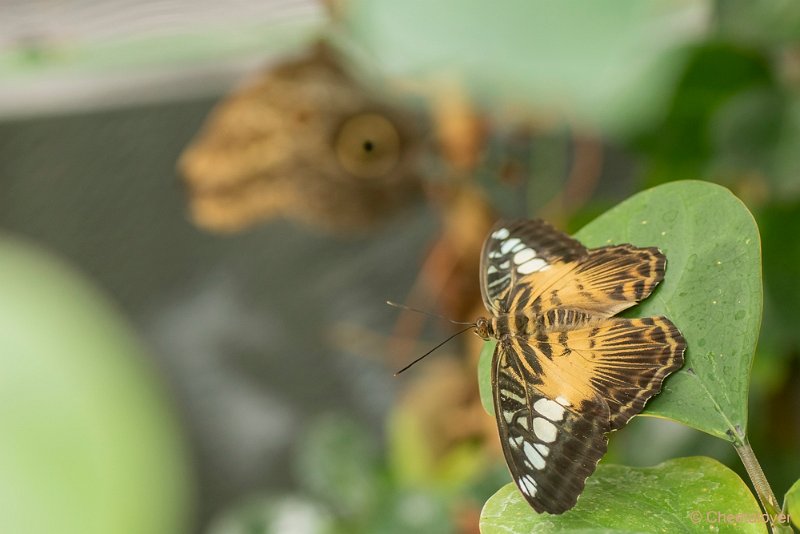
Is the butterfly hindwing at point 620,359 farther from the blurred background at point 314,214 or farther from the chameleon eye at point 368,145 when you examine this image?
the chameleon eye at point 368,145

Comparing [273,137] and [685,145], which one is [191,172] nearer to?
[273,137]

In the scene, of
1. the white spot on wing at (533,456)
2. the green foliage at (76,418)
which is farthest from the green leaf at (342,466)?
the white spot on wing at (533,456)

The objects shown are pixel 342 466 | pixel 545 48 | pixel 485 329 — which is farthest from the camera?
pixel 342 466

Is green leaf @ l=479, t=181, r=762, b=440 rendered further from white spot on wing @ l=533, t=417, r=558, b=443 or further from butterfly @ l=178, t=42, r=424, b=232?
butterfly @ l=178, t=42, r=424, b=232

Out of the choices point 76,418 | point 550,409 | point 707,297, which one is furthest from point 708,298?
point 76,418

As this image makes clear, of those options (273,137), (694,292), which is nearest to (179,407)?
(273,137)

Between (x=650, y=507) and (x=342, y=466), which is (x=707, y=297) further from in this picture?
(x=342, y=466)
